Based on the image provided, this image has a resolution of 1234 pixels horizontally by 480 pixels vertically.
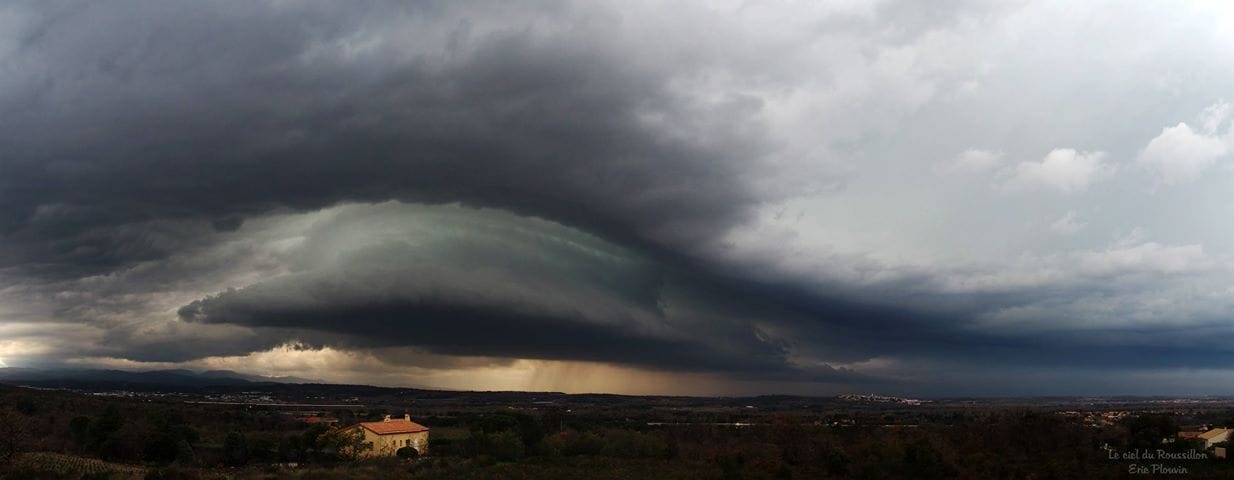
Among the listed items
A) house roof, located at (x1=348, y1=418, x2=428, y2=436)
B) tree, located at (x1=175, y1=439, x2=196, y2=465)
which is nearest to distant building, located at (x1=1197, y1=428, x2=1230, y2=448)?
house roof, located at (x1=348, y1=418, x2=428, y2=436)

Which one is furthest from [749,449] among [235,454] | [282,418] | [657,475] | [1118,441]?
[282,418]

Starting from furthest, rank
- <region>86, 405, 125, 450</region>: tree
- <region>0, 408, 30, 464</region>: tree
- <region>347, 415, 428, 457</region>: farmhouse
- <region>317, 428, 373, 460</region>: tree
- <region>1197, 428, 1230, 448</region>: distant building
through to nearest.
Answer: <region>347, 415, 428, 457</region>: farmhouse → <region>317, 428, 373, 460</region>: tree → <region>86, 405, 125, 450</region>: tree → <region>1197, 428, 1230, 448</region>: distant building → <region>0, 408, 30, 464</region>: tree

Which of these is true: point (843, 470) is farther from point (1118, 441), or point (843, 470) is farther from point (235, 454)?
point (235, 454)

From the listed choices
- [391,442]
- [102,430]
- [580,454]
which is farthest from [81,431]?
[580,454]

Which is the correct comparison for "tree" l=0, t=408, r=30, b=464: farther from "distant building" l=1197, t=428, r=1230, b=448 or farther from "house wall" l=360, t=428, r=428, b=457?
"distant building" l=1197, t=428, r=1230, b=448

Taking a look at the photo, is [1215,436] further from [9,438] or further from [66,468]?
[9,438]

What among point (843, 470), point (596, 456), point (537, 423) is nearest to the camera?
point (843, 470)
